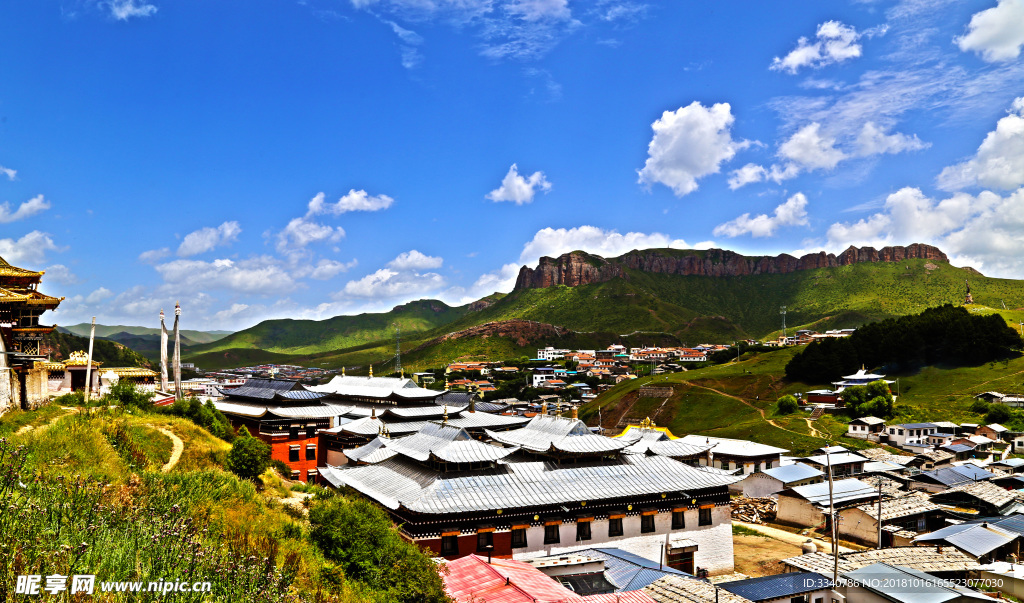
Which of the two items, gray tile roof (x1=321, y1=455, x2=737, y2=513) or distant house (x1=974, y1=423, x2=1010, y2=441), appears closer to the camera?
gray tile roof (x1=321, y1=455, x2=737, y2=513)

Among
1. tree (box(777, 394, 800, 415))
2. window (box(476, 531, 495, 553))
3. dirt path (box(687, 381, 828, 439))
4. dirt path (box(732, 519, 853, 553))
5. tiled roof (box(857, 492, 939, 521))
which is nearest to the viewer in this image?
window (box(476, 531, 495, 553))

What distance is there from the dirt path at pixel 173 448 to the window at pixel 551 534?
1449 centimetres

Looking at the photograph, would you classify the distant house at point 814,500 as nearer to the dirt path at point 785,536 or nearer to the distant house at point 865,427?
the dirt path at point 785,536

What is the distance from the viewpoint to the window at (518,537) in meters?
24.4

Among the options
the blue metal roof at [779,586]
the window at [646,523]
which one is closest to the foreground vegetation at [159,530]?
the blue metal roof at [779,586]

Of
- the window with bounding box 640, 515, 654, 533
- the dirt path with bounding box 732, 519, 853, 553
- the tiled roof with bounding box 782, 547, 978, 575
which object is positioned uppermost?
the window with bounding box 640, 515, 654, 533

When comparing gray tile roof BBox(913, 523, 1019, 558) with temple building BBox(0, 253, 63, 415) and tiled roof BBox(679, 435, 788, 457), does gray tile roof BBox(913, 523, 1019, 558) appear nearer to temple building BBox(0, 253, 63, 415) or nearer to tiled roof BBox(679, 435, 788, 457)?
tiled roof BBox(679, 435, 788, 457)

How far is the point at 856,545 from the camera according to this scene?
35.1 m

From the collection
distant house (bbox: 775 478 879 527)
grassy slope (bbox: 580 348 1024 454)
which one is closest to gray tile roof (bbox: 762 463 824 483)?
distant house (bbox: 775 478 879 527)

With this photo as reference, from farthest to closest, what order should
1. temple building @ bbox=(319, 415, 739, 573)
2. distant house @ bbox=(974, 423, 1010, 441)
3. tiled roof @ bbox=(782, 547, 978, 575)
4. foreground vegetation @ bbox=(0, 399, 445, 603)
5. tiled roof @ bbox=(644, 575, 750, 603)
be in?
1. distant house @ bbox=(974, 423, 1010, 441)
2. temple building @ bbox=(319, 415, 739, 573)
3. tiled roof @ bbox=(782, 547, 978, 575)
4. tiled roof @ bbox=(644, 575, 750, 603)
5. foreground vegetation @ bbox=(0, 399, 445, 603)

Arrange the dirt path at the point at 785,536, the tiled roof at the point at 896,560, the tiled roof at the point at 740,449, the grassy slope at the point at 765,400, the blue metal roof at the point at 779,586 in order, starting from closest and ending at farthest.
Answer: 1. the blue metal roof at the point at 779,586
2. the tiled roof at the point at 896,560
3. the dirt path at the point at 785,536
4. the tiled roof at the point at 740,449
5. the grassy slope at the point at 765,400

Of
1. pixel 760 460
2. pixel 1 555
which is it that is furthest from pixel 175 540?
pixel 760 460

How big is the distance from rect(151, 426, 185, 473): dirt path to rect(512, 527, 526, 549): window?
13041 mm

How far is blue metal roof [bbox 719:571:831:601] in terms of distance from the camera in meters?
20.9
